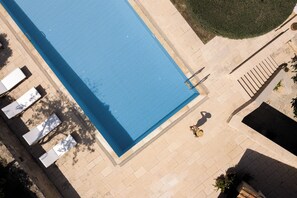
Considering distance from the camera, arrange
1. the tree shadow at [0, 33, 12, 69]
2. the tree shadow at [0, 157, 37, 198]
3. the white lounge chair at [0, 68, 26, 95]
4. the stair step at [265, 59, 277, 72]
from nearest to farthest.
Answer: the tree shadow at [0, 157, 37, 198] < the white lounge chair at [0, 68, 26, 95] < the tree shadow at [0, 33, 12, 69] < the stair step at [265, 59, 277, 72]

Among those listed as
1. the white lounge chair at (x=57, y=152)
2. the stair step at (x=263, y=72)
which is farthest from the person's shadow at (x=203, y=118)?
the white lounge chair at (x=57, y=152)

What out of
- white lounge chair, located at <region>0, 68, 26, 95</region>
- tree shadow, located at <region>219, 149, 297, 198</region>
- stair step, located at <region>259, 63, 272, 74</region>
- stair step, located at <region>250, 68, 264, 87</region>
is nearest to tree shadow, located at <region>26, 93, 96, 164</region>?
white lounge chair, located at <region>0, 68, 26, 95</region>

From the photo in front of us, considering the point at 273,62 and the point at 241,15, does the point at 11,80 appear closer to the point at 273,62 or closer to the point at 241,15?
the point at 241,15

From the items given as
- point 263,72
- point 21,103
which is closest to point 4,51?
point 21,103

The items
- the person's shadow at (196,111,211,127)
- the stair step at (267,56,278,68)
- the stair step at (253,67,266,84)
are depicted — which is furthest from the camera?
the stair step at (267,56,278,68)

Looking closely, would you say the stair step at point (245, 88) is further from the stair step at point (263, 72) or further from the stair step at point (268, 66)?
the stair step at point (268, 66)

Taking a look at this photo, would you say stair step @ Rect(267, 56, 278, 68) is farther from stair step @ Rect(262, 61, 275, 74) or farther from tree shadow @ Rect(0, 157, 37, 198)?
tree shadow @ Rect(0, 157, 37, 198)

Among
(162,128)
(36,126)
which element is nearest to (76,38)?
(36,126)
